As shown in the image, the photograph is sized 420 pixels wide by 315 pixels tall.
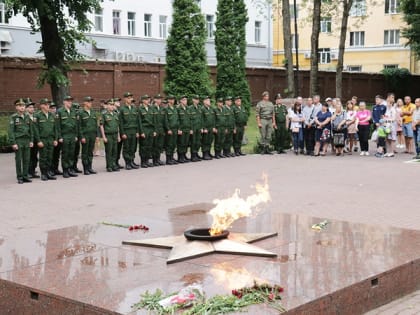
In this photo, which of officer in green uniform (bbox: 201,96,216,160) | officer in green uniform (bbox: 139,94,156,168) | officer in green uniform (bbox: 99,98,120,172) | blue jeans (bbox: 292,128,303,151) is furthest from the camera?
blue jeans (bbox: 292,128,303,151)

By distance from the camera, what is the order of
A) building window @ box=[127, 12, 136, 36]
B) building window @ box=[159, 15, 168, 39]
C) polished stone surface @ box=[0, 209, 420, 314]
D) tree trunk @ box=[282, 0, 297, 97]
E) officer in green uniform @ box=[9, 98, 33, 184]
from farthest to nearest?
building window @ box=[159, 15, 168, 39] < building window @ box=[127, 12, 136, 36] < tree trunk @ box=[282, 0, 297, 97] < officer in green uniform @ box=[9, 98, 33, 184] < polished stone surface @ box=[0, 209, 420, 314]

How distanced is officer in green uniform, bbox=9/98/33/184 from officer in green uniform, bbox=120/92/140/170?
8.97ft

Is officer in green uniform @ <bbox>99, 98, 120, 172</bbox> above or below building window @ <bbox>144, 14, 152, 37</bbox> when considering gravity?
below

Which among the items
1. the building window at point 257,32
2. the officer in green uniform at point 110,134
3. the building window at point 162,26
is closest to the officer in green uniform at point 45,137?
the officer in green uniform at point 110,134

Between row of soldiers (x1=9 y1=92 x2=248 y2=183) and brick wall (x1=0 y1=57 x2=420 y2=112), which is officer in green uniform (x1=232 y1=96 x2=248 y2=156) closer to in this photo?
row of soldiers (x1=9 y1=92 x2=248 y2=183)

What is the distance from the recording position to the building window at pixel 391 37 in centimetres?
5119

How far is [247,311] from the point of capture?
475 cm

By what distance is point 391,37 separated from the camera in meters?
51.5

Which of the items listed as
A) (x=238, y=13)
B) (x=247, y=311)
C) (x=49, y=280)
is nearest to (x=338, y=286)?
(x=247, y=311)

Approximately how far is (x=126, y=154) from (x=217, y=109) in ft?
11.5

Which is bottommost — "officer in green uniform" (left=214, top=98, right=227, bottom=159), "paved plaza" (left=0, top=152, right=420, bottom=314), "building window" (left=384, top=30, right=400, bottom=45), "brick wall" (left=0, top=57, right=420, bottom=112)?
"paved plaza" (left=0, top=152, right=420, bottom=314)

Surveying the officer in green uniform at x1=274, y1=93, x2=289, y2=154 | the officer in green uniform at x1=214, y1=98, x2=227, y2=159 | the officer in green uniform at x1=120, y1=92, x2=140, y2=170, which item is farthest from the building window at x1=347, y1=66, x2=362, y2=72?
the officer in green uniform at x1=120, y1=92, x2=140, y2=170

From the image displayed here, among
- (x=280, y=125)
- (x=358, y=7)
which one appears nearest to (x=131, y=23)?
(x=358, y=7)

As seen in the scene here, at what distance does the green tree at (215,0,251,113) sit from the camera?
25688 mm
